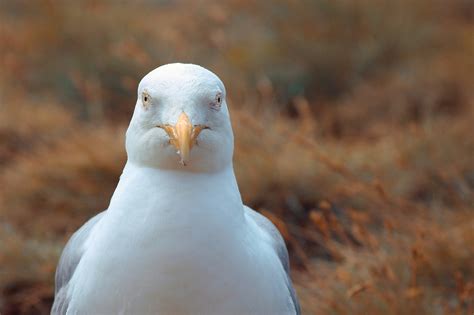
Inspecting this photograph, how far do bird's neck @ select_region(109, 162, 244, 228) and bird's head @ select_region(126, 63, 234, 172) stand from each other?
0.09 feet

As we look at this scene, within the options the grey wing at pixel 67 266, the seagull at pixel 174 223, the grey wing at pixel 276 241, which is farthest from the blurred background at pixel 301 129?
the grey wing at pixel 67 266

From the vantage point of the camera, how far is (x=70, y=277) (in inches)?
99.1

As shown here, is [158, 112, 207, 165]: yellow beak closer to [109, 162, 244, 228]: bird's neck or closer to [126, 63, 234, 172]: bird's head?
[126, 63, 234, 172]: bird's head

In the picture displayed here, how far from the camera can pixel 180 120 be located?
198 cm

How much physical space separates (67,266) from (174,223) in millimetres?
639

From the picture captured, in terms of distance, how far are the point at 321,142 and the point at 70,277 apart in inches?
111

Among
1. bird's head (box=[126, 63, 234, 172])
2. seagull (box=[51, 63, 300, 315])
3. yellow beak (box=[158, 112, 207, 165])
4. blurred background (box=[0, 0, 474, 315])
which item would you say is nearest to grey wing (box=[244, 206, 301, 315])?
blurred background (box=[0, 0, 474, 315])

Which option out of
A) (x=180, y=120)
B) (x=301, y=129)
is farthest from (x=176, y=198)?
(x=301, y=129)

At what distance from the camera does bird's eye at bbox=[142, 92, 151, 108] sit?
212cm

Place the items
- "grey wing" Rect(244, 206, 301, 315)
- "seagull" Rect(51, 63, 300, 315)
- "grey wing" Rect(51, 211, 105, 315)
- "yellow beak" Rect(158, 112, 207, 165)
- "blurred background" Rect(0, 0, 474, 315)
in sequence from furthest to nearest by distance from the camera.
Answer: "blurred background" Rect(0, 0, 474, 315), "grey wing" Rect(244, 206, 301, 315), "grey wing" Rect(51, 211, 105, 315), "seagull" Rect(51, 63, 300, 315), "yellow beak" Rect(158, 112, 207, 165)

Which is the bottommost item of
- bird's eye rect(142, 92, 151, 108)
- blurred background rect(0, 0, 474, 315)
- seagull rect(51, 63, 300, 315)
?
blurred background rect(0, 0, 474, 315)

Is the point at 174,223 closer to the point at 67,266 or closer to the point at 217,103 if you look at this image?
the point at 217,103

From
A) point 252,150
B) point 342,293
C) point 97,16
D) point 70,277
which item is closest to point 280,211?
point 252,150

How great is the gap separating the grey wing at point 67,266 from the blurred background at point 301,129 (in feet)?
2.77
